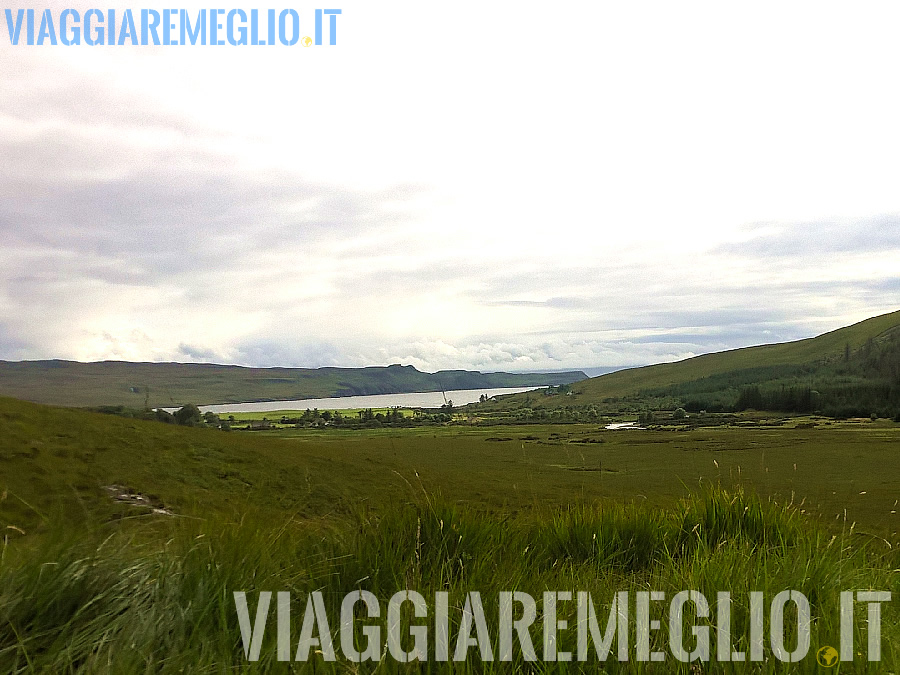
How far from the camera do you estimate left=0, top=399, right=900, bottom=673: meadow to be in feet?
9.59

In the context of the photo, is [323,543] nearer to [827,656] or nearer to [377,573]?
[377,573]

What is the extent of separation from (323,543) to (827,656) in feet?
9.33

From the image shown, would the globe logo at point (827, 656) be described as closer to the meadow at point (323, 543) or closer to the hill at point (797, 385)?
the meadow at point (323, 543)

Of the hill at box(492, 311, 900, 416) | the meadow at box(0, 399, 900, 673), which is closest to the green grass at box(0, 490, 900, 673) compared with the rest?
the meadow at box(0, 399, 900, 673)

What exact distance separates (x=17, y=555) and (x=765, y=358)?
61.6m

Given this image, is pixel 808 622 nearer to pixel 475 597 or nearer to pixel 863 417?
pixel 475 597

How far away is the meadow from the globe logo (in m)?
0.06

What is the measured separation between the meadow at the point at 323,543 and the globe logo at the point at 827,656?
61 millimetres

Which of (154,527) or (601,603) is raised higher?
(154,527)

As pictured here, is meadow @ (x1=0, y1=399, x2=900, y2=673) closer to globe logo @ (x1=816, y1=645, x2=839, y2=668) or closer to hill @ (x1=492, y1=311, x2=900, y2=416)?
globe logo @ (x1=816, y1=645, x2=839, y2=668)

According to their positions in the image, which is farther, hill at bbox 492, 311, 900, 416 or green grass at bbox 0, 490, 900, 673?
hill at bbox 492, 311, 900, 416

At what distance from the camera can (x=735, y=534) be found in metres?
5.22

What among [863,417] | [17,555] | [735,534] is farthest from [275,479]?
[863,417]

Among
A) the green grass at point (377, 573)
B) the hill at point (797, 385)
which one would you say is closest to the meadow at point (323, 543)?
the green grass at point (377, 573)
